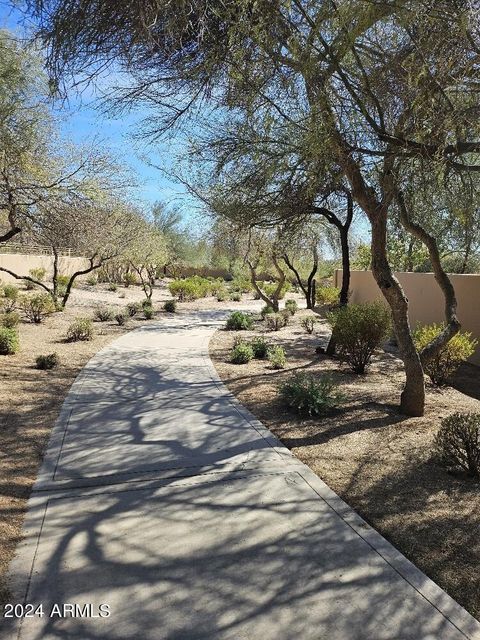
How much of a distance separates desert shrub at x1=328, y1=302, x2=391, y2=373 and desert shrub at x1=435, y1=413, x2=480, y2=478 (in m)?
4.84

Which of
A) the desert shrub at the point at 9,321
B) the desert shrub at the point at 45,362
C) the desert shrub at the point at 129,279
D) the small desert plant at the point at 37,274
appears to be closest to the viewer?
the desert shrub at the point at 45,362

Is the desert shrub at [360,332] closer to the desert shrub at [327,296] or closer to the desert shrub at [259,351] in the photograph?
the desert shrub at [259,351]

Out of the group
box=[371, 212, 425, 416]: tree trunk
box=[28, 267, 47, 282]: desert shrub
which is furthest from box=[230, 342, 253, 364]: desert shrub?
box=[28, 267, 47, 282]: desert shrub

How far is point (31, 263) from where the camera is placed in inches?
1389

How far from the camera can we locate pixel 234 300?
115 ft

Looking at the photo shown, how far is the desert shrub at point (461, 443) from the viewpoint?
517 cm

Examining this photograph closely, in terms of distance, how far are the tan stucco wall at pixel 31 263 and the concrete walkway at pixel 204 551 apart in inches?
1017

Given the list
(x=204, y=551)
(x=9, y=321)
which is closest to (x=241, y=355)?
(x=9, y=321)

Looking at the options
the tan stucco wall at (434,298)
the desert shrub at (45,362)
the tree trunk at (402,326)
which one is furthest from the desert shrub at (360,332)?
the desert shrub at (45,362)

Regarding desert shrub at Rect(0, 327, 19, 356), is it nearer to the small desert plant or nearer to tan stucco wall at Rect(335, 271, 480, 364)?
tan stucco wall at Rect(335, 271, 480, 364)

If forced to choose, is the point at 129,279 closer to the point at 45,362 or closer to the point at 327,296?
the point at 327,296

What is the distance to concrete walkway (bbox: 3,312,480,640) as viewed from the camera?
294cm

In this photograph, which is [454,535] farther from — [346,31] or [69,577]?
[346,31]

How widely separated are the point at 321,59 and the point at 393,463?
152 inches
